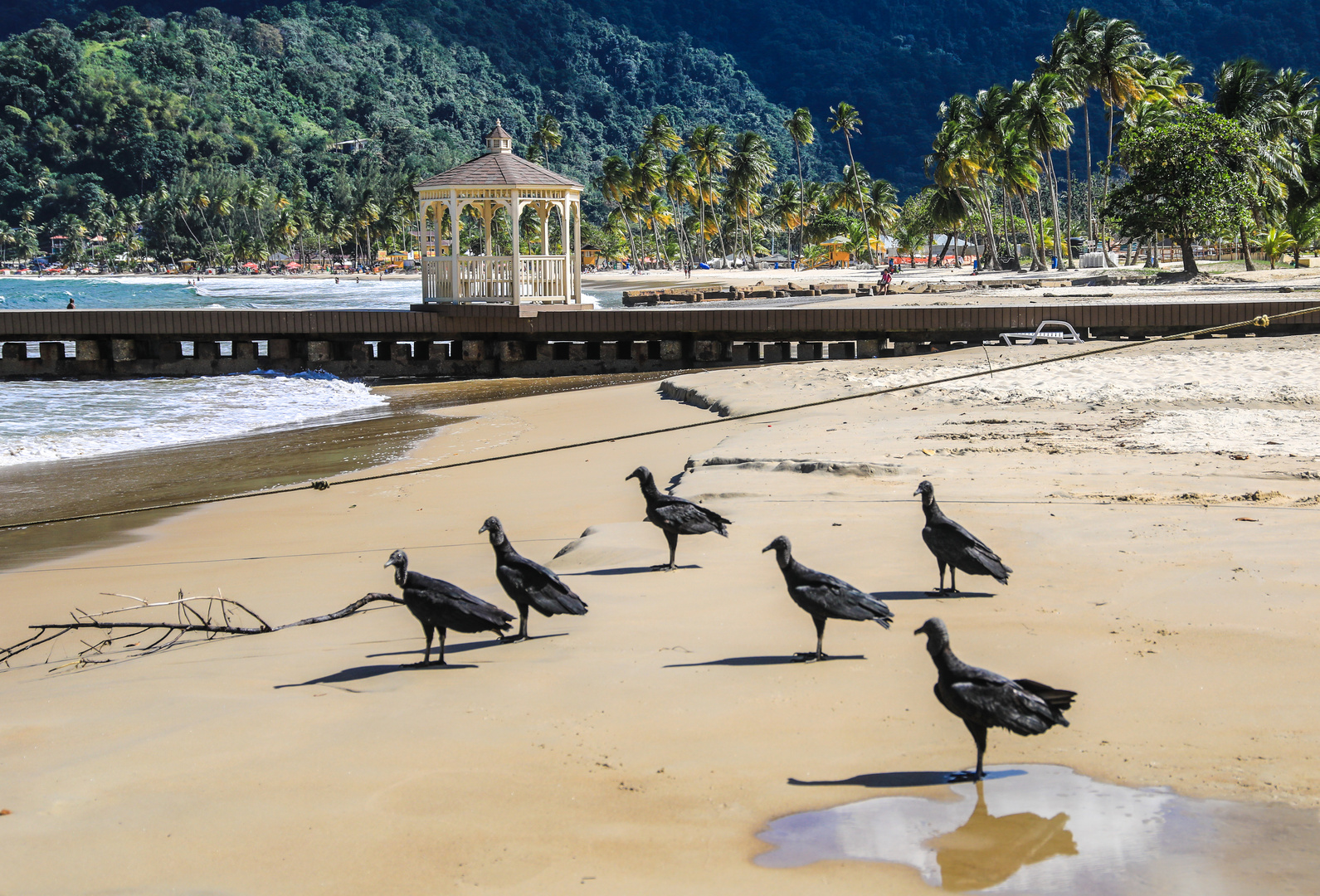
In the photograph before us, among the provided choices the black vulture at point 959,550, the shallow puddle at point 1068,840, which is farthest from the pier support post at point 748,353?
the shallow puddle at point 1068,840

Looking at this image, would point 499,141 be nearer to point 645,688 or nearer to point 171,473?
point 171,473

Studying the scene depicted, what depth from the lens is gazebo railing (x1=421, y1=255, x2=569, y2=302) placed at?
81.0 feet

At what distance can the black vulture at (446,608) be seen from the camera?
5082 mm

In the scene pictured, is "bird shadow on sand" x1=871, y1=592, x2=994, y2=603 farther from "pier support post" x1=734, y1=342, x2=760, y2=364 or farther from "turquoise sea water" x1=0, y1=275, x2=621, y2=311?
"turquoise sea water" x1=0, y1=275, x2=621, y2=311

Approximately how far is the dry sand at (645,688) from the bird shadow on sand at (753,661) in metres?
0.02

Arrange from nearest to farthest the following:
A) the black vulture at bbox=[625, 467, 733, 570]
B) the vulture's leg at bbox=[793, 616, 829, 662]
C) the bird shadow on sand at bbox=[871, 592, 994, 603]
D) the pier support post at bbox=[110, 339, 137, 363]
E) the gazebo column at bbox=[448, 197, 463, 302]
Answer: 1. the vulture's leg at bbox=[793, 616, 829, 662]
2. the bird shadow on sand at bbox=[871, 592, 994, 603]
3. the black vulture at bbox=[625, 467, 733, 570]
4. the gazebo column at bbox=[448, 197, 463, 302]
5. the pier support post at bbox=[110, 339, 137, 363]

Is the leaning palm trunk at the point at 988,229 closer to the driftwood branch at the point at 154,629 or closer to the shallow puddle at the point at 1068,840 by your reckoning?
the driftwood branch at the point at 154,629

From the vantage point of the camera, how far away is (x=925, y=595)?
19.8ft

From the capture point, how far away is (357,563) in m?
8.17

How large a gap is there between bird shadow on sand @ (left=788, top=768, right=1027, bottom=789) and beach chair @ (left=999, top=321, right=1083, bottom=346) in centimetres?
A: 1658

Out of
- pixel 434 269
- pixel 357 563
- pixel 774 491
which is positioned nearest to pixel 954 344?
pixel 434 269

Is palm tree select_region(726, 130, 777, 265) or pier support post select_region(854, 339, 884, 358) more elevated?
palm tree select_region(726, 130, 777, 265)

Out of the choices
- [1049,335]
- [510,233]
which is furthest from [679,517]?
[510,233]

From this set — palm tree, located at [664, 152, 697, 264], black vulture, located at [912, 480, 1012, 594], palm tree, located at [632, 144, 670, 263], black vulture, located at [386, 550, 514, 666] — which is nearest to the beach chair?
black vulture, located at [912, 480, 1012, 594]
